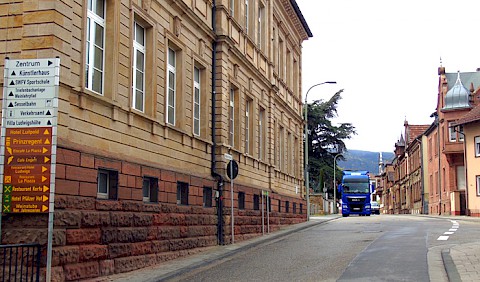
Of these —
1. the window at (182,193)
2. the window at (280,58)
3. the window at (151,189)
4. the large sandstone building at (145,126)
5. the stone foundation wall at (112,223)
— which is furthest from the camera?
the window at (280,58)

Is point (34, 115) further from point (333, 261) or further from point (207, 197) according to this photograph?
point (207, 197)

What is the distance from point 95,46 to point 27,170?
3.78m

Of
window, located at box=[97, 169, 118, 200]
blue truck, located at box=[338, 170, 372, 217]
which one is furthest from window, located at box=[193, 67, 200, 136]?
blue truck, located at box=[338, 170, 372, 217]

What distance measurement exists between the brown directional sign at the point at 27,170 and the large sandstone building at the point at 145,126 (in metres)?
0.33

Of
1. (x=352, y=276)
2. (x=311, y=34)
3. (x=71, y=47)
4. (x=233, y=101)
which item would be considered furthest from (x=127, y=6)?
(x=311, y=34)

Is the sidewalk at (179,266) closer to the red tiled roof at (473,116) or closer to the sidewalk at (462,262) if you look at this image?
the sidewalk at (462,262)

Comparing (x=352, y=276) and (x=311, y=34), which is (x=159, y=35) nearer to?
(x=352, y=276)

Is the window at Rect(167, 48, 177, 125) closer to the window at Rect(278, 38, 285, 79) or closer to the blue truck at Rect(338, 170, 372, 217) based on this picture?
the window at Rect(278, 38, 285, 79)

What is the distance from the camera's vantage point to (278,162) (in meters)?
30.3

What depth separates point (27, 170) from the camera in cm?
959

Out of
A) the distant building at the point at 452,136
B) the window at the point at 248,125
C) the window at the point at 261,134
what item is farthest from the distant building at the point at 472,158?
the window at the point at 248,125

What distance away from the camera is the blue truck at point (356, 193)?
169 feet

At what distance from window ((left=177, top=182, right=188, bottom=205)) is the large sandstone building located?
0.09 feet

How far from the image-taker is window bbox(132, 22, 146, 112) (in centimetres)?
1439
